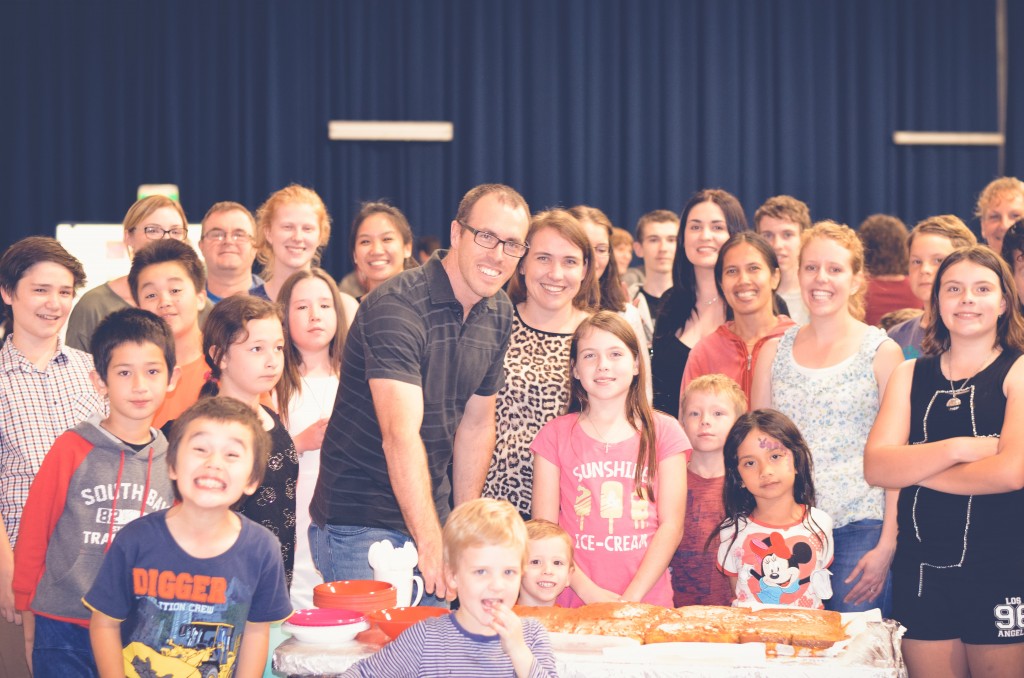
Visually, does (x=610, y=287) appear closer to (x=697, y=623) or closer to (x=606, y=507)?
(x=606, y=507)

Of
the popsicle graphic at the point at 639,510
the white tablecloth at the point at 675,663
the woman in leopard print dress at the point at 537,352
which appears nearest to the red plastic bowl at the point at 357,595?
the white tablecloth at the point at 675,663

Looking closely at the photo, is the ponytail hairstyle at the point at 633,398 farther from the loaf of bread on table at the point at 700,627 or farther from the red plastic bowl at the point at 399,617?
the red plastic bowl at the point at 399,617

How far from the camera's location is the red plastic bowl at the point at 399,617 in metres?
2.27

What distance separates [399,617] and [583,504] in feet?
2.98

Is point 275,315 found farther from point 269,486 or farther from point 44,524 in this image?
point 44,524

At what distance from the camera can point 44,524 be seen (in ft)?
8.86

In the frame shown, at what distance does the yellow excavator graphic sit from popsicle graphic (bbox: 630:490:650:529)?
3.96ft

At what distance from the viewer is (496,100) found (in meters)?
8.08

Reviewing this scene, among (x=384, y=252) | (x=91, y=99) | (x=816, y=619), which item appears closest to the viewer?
(x=816, y=619)

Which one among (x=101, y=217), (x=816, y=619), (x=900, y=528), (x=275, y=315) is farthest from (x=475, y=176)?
(x=816, y=619)

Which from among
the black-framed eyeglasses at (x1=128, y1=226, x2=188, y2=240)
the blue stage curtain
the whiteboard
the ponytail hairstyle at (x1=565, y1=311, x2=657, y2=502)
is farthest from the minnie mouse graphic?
the blue stage curtain

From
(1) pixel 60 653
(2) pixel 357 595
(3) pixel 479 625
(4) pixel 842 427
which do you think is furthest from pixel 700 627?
(1) pixel 60 653

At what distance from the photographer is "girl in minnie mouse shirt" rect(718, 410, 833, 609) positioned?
3.10 metres

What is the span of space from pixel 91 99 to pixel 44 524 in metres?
5.88
